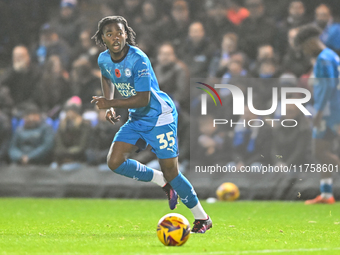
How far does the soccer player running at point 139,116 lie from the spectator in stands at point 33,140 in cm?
621

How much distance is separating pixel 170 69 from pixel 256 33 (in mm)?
2185

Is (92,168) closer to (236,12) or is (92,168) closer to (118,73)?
(236,12)

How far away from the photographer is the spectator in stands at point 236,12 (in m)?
13.0

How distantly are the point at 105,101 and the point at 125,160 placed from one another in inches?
32.9

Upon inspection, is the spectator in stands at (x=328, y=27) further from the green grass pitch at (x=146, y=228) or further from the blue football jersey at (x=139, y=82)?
the blue football jersey at (x=139, y=82)

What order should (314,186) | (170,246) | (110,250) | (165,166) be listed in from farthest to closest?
(314,186) → (165,166) → (170,246) → (110,250)

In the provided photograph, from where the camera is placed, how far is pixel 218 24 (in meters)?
12.9

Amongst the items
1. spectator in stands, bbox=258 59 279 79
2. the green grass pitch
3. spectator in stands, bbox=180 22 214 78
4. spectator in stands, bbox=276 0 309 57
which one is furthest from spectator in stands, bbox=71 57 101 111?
spectator in stands, bbox=276 0 309 57

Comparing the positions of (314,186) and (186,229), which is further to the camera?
(314,186)

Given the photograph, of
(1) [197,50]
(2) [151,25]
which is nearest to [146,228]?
(1) [197,50]

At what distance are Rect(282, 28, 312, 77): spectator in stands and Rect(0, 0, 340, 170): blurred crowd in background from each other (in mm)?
21

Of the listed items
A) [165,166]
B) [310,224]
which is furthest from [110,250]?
[310,224]

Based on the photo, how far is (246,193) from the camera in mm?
11211

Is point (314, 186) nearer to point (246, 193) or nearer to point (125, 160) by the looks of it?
point (246, 193)
